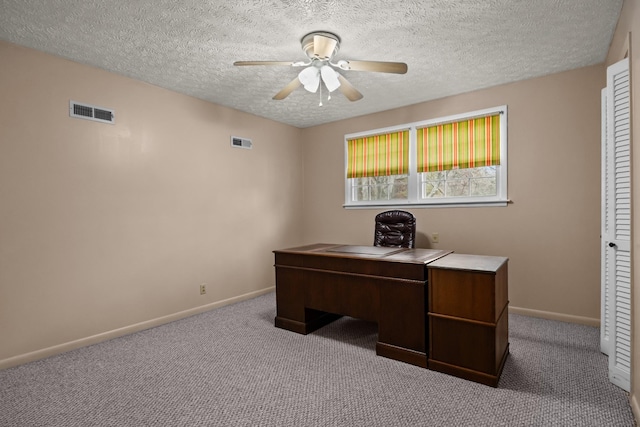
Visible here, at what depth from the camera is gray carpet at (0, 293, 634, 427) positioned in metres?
1.96

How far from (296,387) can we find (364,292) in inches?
38.4

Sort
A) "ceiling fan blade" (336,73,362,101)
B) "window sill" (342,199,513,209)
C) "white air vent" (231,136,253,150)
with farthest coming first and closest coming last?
"white air vent" (231,136,253,150)
"window sill" (342,199,513,209)
"ceiling fan blade" (336,73,362,101)

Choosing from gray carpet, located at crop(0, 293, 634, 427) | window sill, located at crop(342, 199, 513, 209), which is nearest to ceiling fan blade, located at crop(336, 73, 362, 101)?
window sill, located at crop(342, 199, 513, 209)

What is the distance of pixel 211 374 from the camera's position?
2498 mm

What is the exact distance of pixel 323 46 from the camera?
263 centimetres

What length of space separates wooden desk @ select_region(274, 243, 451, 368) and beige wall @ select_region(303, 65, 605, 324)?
127cm

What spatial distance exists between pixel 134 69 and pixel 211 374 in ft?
9.68

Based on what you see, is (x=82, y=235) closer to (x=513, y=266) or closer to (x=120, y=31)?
(x=120, y=31)

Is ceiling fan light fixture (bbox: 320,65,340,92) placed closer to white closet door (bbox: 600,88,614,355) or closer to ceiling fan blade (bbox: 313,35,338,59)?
ceiling fan blade (bbox: 313,35,338,59)

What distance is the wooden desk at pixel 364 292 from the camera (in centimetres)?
261

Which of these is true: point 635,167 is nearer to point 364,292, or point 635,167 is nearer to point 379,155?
point 364,292

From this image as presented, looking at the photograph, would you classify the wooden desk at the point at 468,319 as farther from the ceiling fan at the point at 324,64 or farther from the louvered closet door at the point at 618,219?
the ceiling fan at the point at 324,64

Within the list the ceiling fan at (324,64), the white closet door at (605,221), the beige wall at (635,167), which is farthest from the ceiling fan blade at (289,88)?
the white closet door at (605,221)

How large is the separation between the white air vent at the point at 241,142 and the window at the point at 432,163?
4.94 feet
